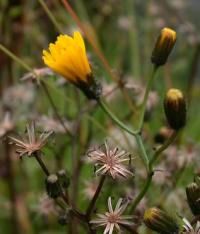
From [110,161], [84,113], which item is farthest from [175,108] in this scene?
[84,113]

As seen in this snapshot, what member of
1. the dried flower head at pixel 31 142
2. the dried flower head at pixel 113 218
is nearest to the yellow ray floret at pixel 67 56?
the dried flower head at pixel 31 142

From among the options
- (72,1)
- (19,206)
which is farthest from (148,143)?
(72,1)

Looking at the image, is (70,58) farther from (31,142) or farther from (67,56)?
(31,142)

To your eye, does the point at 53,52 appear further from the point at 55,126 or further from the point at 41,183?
the point at 41,183

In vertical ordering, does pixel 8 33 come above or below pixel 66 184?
above

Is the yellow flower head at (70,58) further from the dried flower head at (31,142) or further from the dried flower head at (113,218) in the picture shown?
the dried flower head at (113,218)
